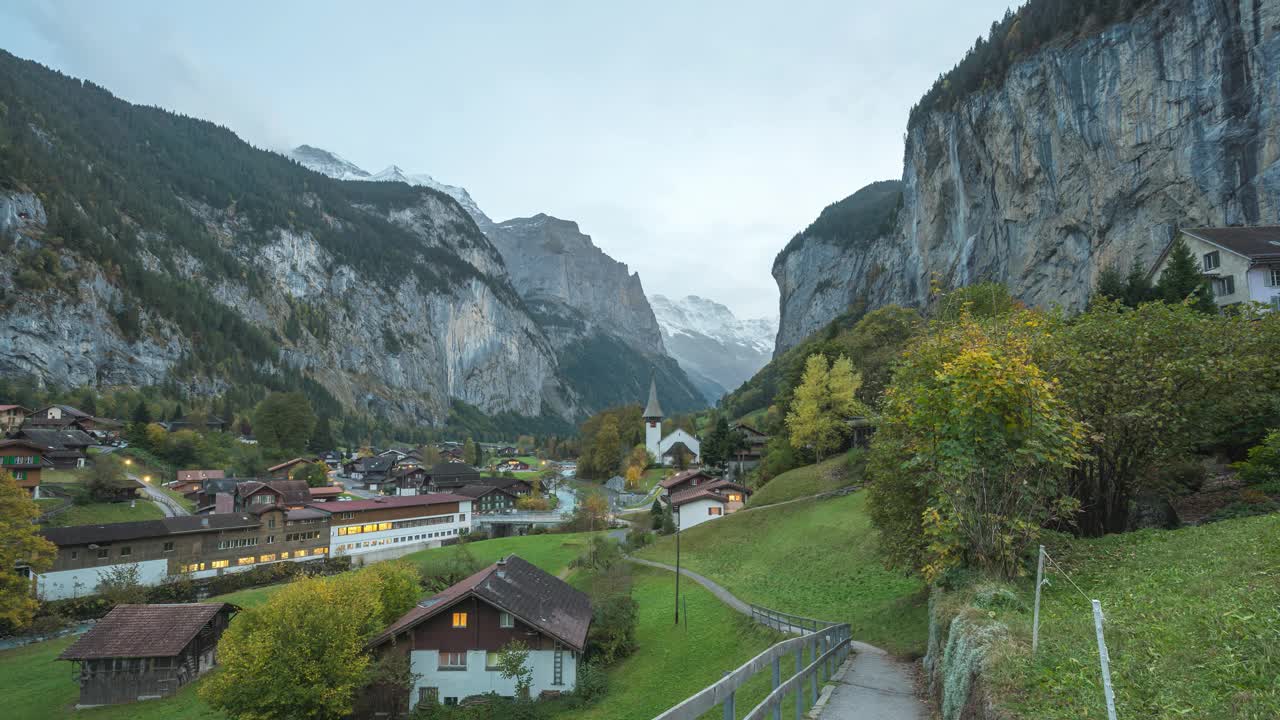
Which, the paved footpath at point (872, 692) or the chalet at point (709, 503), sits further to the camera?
the chalet at point (709, 503)

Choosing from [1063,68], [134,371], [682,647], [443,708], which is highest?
[1063,68]

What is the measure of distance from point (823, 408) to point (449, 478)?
64.5 meters

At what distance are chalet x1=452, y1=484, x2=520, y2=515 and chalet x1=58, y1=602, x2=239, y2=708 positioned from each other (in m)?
44.1

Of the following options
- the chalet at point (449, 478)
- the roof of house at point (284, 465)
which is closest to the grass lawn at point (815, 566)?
the chalet at point (449, 478)

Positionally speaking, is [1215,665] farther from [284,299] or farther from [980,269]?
[284,299]

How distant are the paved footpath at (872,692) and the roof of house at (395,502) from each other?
2474 inches

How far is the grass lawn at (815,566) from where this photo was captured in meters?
22.4

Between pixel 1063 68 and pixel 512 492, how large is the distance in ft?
295

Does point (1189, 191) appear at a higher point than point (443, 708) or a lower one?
higher

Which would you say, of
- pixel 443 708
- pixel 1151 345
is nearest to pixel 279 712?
pixel 443 708

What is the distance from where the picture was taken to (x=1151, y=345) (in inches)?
681

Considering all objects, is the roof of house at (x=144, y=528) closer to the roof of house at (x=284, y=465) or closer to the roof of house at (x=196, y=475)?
the roof of house at (x=196, y=475)

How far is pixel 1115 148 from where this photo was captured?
65562 millimetres

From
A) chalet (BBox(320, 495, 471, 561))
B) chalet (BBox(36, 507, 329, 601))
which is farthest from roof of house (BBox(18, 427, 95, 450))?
chalet (BBox(320, 495, 471, 561))
